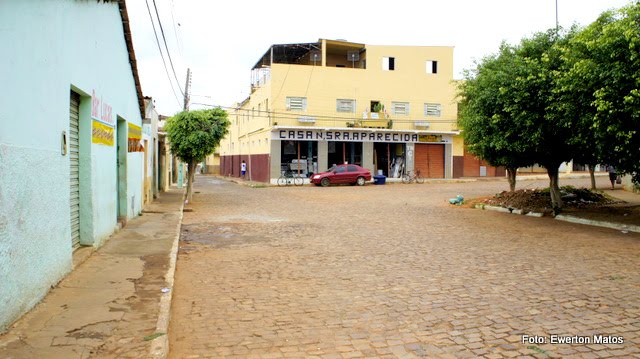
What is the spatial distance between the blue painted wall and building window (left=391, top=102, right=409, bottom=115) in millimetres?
30563

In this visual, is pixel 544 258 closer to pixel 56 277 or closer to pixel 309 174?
pixel 56 277

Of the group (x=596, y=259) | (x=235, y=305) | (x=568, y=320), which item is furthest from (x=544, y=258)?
(x=235, y=305)

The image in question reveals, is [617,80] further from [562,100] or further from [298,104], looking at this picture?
[298,104]

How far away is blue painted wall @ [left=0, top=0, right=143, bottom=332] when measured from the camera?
4.58 meters

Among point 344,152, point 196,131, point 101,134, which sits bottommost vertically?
point 101,134

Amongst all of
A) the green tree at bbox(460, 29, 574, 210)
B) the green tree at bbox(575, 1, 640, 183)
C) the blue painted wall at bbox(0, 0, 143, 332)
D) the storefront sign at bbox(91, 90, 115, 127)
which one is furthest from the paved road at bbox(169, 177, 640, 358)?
the storefront sign at bbox(91, 90, 115, 127)

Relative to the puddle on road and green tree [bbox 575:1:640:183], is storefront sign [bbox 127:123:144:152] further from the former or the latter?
green tree [bbox 575:1:640:183]

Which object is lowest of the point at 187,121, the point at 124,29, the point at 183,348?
the point at 183,348

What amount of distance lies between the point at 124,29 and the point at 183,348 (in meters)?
8.67

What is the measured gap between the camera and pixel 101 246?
357 inches

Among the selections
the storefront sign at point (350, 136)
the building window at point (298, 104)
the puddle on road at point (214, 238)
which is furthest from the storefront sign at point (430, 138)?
the puddle on road at point (214, 238)

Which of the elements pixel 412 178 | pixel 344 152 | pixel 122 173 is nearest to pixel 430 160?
pixel 412 178

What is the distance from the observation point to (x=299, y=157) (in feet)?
117

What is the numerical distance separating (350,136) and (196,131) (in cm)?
1920
